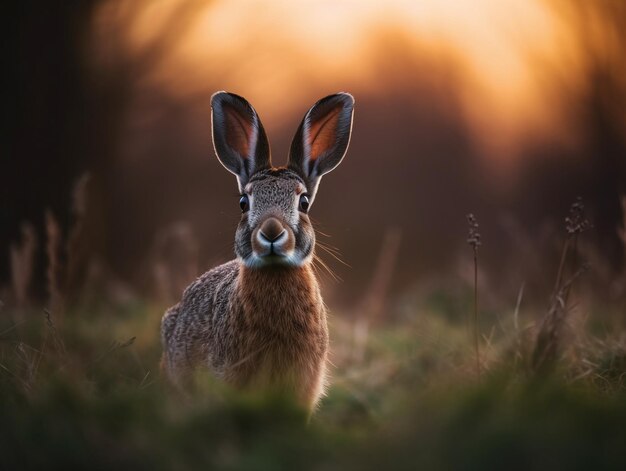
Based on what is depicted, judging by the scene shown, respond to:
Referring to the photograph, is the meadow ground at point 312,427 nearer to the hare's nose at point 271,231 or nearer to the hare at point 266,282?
the hare at point 266,282

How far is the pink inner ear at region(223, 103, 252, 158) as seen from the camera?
591 centimetres

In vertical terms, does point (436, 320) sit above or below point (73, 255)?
below

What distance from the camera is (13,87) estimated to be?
11773mm

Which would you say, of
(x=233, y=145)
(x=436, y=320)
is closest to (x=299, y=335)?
(x=233, y=145)

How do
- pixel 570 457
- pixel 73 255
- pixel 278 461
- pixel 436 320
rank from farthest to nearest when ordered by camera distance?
1. pixel 436 320
2. pixel 73 255
3. pixel 278 461
4. pixel 570 457

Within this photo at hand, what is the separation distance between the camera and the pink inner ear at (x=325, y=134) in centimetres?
593

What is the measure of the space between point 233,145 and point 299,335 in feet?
5.96

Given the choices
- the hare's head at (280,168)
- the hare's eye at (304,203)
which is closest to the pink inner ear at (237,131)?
the hare's head at (280,168)

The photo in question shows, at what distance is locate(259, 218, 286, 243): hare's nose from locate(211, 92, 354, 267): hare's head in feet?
0.39

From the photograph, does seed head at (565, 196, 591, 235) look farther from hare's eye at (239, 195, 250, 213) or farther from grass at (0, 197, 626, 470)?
hare's eye at (239, 195, 250, 213)

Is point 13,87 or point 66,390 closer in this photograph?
point 66,390

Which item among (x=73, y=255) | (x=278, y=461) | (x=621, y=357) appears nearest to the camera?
(x=278, y=461)

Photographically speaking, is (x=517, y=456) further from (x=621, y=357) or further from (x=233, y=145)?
(x=233, y=145)

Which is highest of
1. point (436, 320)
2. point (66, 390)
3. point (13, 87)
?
point (13, 87)
